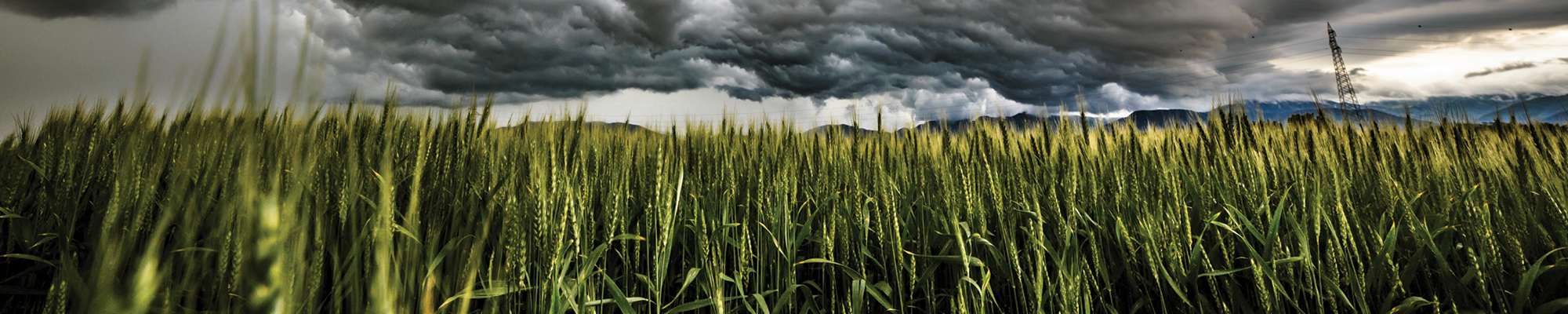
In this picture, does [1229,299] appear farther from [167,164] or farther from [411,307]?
[167,164]

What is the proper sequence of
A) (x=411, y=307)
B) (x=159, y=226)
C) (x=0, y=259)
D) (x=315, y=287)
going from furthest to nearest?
(x=0, y=259) < (x=411, y=307) < (x=315, y=287) < (x=159, y=226)

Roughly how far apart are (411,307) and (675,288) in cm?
69

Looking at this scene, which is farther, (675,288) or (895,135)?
(895,135)

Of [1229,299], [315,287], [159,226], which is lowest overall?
[1229,299]

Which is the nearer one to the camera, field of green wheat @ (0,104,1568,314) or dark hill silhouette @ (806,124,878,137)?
field of green wheat @ (0,104,1568,314)

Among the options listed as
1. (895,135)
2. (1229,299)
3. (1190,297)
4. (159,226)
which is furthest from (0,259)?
(1229,299)

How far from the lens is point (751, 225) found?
1714 millimetres

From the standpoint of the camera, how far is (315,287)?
72 centimetres

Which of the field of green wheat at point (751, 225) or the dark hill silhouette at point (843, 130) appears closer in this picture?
the field of green wheat at point (751, 225)

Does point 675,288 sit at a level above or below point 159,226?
below

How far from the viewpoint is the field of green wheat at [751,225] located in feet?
3.09

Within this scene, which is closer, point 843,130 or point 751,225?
point 751,225

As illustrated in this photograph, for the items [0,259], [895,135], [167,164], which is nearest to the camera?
[0,259]

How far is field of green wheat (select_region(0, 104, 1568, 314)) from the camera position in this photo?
3.09 feet
